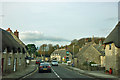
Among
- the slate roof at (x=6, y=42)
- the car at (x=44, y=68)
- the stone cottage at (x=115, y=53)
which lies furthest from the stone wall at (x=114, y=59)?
the slate roof at (x=6, y=42)

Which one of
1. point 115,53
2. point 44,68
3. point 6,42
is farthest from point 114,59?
point 6,42

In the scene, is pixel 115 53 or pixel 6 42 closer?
pixel 6 42

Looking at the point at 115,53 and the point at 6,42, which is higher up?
the point at 6,42

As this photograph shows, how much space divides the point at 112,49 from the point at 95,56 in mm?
21411

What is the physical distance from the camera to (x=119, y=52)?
21969 millimetres

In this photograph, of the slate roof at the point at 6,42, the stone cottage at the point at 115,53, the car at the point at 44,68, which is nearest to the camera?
the slate roof at the point at 6,42

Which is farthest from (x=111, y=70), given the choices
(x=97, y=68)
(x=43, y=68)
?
(x=43, y=68)

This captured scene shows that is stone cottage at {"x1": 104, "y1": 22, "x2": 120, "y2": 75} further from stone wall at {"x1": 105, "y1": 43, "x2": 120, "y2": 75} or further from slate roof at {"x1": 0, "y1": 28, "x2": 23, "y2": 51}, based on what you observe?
slate roof at {"x1": 0, "y1": 28, "x2": 23, "y2": 51}

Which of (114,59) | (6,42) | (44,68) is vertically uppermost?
(6,42)

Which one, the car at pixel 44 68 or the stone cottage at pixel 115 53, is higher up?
the stone cottage at pixel 115 53

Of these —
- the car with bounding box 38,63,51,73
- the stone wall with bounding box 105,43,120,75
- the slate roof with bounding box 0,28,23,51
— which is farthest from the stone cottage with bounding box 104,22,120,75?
the slate roof with bounding box 0,28,23,51

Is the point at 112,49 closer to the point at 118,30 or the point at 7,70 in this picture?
the point at 118,30

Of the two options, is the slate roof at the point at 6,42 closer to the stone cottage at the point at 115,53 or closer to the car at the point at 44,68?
the car at the point at 44,68

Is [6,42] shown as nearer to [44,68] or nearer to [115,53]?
[44,68]
